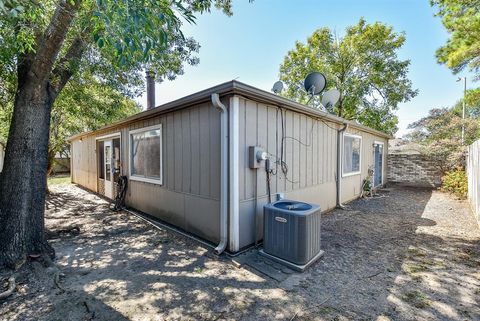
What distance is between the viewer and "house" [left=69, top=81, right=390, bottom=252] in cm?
334

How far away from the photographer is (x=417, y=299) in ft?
7.58

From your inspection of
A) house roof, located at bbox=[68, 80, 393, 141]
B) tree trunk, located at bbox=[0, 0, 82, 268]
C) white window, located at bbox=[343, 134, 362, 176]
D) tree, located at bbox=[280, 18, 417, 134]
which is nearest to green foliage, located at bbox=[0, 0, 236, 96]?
tree trunk, located at bbox=[0, 0, 82, 268]

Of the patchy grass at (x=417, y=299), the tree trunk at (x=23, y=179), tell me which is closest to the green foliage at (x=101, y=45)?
the tree trunk at (x=23, y=179)

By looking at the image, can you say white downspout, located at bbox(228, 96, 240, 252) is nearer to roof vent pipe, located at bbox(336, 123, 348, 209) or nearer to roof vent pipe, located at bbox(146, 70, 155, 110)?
roof vent pipe, located at bbox(336, 123, 348, 209)

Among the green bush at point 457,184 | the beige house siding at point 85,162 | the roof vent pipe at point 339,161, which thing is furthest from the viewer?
the beige house siding at point 85,162

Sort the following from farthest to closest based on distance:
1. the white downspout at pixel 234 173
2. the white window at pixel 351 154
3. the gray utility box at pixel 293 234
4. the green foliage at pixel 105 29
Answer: the white window at pixel 351 154 → the white downspout at pixel 234 173 → the gray utility box at pixel 293 234 → the green foliage at pixel 105 29

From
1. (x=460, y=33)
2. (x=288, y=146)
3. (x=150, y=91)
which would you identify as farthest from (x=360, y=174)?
(x=150, y=91)

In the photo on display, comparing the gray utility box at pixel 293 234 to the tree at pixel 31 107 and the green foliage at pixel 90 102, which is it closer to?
the tree at pixel 31 107

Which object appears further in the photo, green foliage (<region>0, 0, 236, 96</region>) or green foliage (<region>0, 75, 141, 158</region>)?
green foliage (<region>0, 75, 141, 158</region>)

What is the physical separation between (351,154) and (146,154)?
5.78m

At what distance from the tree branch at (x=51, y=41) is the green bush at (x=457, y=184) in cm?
1071

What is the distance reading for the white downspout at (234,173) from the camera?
3219mm

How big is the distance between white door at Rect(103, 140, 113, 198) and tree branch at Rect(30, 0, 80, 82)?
422 centimetres

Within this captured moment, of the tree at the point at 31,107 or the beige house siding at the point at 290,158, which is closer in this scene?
the tree at the point at 31,107
